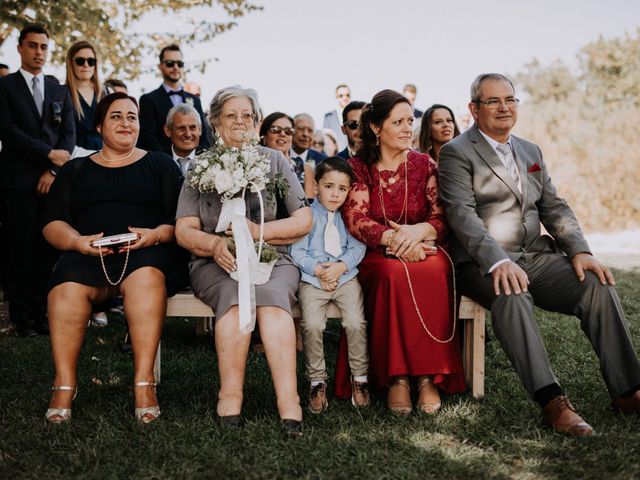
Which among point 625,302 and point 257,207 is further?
point 625,302

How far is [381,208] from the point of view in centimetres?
449

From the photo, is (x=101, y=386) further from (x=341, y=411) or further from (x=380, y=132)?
(x=380, y=132)

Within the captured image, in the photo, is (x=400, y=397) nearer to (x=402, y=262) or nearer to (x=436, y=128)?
(x=402, y=262)

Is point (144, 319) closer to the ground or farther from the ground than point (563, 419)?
farther from the ground

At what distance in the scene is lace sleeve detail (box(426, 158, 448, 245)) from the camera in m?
4.44

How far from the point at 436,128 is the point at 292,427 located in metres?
3.31

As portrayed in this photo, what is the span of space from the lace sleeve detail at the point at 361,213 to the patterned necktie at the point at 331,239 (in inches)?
4.0

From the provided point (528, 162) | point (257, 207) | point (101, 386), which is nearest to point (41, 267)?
point (101, 386)

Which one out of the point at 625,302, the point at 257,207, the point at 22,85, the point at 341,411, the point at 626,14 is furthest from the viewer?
the point at 626,14

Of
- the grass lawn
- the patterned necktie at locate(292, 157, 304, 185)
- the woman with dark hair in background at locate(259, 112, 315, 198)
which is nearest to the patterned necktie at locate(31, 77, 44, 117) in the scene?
the woman with dark hair in background at locate(259, 112, 315, 198)

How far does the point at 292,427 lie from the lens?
359cm

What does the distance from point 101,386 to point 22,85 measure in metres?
3.32

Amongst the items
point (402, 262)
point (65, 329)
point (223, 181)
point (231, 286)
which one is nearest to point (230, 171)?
point (223, 181)

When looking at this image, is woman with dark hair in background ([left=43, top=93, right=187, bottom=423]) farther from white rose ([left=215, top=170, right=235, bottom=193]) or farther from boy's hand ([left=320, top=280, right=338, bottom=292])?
boy's hand ([left=320, top=280, right=338, bottom=292])
